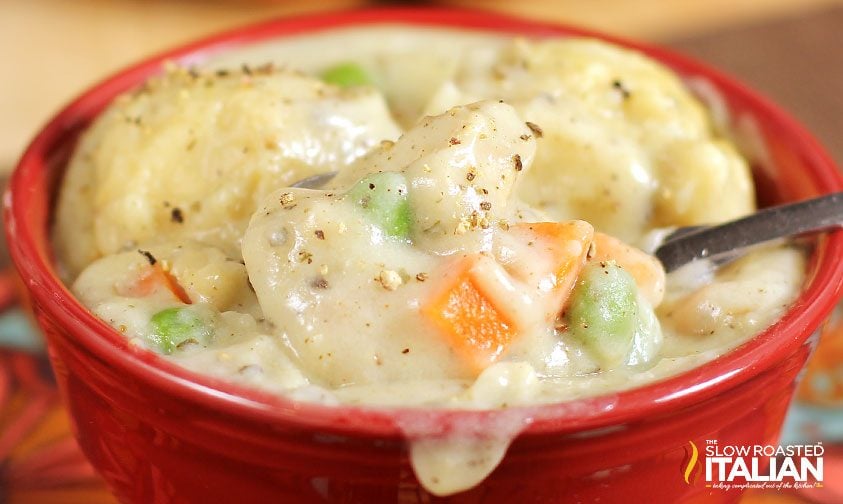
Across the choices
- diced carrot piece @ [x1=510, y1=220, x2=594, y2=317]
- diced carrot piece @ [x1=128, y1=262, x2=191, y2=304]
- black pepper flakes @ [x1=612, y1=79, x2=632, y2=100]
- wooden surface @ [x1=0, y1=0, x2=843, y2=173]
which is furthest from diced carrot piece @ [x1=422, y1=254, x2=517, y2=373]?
wooden surface @ [x1=0, y1=0, x2=843, y2=173]

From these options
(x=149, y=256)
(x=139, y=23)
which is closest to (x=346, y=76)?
(x=149, y=256)

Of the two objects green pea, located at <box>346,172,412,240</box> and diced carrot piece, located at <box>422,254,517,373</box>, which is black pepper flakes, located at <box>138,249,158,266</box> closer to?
green pea, located at <box>346,172,412,240</box>

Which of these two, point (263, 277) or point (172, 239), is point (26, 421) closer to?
point (172, 239)

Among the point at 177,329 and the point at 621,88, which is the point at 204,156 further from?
the point at 621,88

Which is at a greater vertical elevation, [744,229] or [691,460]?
[744,229]

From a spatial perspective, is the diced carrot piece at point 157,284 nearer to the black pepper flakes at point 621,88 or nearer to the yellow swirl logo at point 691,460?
the yellow swirl logo at point 691,460

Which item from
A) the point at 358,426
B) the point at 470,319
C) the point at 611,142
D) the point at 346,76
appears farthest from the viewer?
the point at 346,76

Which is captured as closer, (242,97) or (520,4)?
(242,97)

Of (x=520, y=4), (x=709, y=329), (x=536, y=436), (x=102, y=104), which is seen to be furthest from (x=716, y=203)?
(x=520, y=4)
